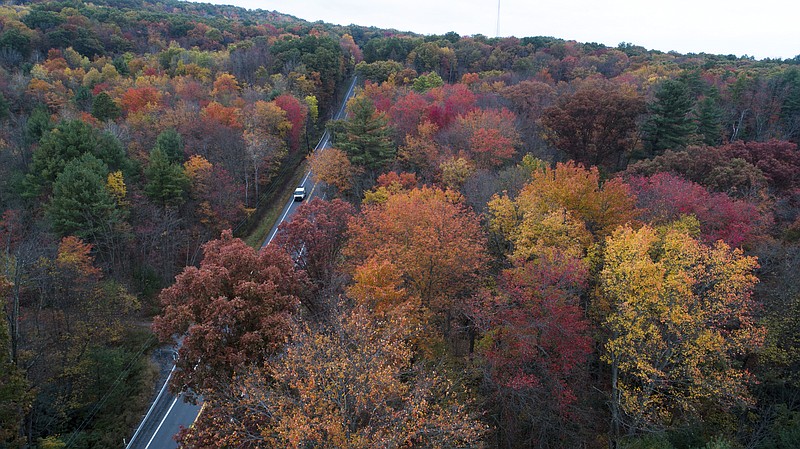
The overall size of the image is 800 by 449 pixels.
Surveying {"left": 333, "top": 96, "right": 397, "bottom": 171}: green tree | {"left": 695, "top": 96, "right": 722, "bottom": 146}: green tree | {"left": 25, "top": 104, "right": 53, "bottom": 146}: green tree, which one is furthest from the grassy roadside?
{"left": 695, "top": 96, "right": 722, "bottom": 146}: green tree

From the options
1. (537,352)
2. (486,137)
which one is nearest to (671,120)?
(486,137)

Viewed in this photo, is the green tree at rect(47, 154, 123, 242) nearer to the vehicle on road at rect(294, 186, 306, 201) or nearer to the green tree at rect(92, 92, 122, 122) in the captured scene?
the vehicle on road at rect(294, 186, 306, 201)

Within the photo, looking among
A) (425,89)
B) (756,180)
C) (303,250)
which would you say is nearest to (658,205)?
(756,180)

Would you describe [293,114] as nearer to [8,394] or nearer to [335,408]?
[8,394]

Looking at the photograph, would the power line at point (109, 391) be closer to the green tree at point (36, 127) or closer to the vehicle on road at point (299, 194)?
the vehicle on road at point (299, 194)

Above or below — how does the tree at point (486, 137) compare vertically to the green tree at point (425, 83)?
below

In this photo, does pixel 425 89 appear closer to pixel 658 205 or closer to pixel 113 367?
pixel 658 205

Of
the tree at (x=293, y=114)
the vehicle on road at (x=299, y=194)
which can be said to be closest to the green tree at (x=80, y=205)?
the vehicle on road at (x=299, y=194)
